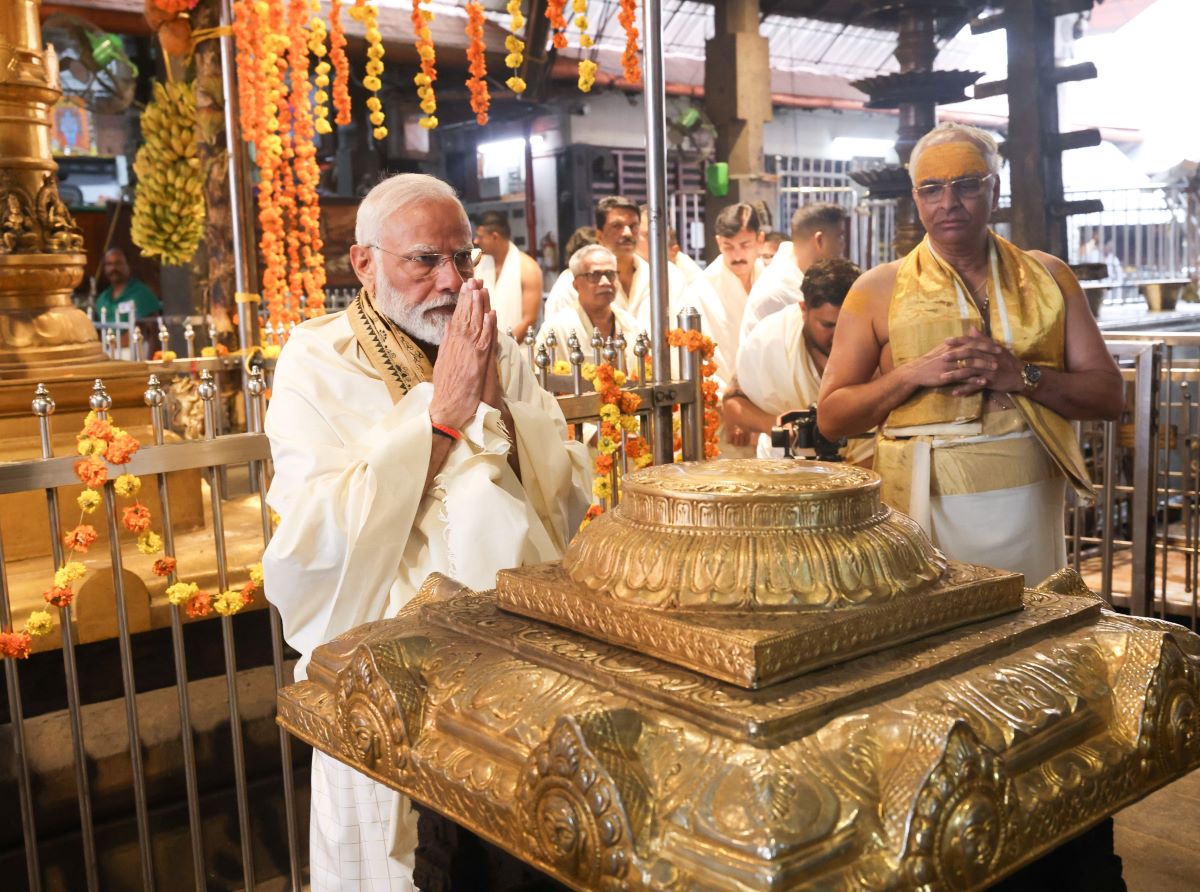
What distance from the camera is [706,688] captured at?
1.06 metres

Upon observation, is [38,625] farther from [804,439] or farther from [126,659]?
[804,439]

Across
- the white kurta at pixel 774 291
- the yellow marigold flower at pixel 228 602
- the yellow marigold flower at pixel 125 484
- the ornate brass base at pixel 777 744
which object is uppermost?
→ the white kurta at pixel 774 291

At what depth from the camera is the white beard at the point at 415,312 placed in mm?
2420

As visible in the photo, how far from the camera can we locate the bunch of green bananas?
8.09 meters

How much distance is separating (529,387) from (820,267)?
81.2 inches

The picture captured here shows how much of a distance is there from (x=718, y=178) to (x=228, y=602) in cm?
820

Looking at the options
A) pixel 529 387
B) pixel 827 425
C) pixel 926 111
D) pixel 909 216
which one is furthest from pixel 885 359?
pixel 926 111

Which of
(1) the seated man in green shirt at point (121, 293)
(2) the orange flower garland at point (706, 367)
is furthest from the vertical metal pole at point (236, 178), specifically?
(1) the seated man in green shirt at point (121, 293)

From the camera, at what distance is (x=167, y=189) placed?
27.5ft

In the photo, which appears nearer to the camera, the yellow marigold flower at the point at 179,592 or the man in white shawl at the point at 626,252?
the yellow marigold flower at the point at 179,592

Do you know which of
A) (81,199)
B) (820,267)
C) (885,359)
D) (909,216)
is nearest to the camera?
(885,359)

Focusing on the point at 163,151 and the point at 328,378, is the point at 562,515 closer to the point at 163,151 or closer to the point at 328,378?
the point at 328,378

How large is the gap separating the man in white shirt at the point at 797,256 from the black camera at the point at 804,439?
2504 millimetres

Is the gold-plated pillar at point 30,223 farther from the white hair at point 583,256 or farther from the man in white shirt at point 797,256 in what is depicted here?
the man in white shirt at point 797,256
